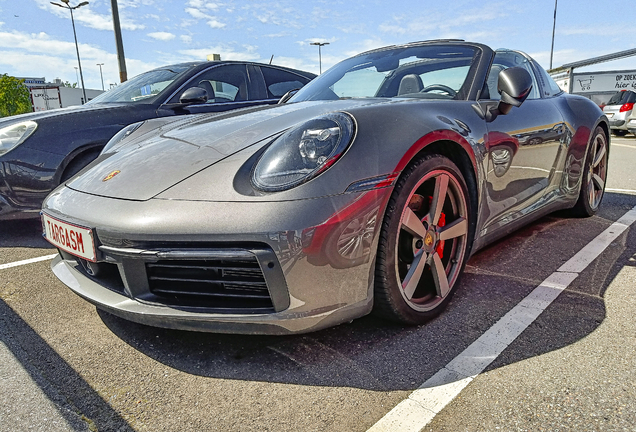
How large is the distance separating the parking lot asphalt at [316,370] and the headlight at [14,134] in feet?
4.56

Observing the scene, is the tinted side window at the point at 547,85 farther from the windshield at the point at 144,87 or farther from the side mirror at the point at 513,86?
the windshield at the point at 144,87

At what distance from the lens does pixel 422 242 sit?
1939 mm

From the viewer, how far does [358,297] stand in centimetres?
166

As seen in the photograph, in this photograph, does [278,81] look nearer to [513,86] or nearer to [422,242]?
[513,86]

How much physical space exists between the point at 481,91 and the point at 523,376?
1.51 metres

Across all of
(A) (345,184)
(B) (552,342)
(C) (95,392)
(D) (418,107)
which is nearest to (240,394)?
(C) (95,392)

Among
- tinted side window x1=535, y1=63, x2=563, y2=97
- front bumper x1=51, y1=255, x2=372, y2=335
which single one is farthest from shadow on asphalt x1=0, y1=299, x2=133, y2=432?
tinted side window x1=535, y1=63, x2=563, y2=97

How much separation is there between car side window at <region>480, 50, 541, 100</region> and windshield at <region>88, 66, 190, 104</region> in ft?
9.03

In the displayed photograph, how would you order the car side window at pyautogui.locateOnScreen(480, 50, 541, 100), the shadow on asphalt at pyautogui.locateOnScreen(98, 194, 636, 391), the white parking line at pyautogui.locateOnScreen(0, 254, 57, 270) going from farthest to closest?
1. the white parking line at pyautogui.locateOnScreen(0, 254, 57, 270)
2. the car side window at pyautogui.locateOnScreen(480, 50, 541, 100)
3. the shadow on asphalt at pyautogui.locateOnScreen(98, 194, 636, 391)

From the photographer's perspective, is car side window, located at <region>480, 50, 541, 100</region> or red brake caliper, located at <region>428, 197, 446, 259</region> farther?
car side window, located at <region>480, 50, 541, 100</region>

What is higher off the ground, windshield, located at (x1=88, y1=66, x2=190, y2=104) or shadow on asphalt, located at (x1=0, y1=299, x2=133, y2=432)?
windshield, located at (x1=88, y1=66, x2=190, y2=104)

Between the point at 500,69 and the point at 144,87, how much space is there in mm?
3059

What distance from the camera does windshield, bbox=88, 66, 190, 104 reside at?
4152 millimetres

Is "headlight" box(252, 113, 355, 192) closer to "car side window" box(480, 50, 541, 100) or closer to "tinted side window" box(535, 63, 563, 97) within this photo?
"car side window" box(480, 50, 541, 100)
